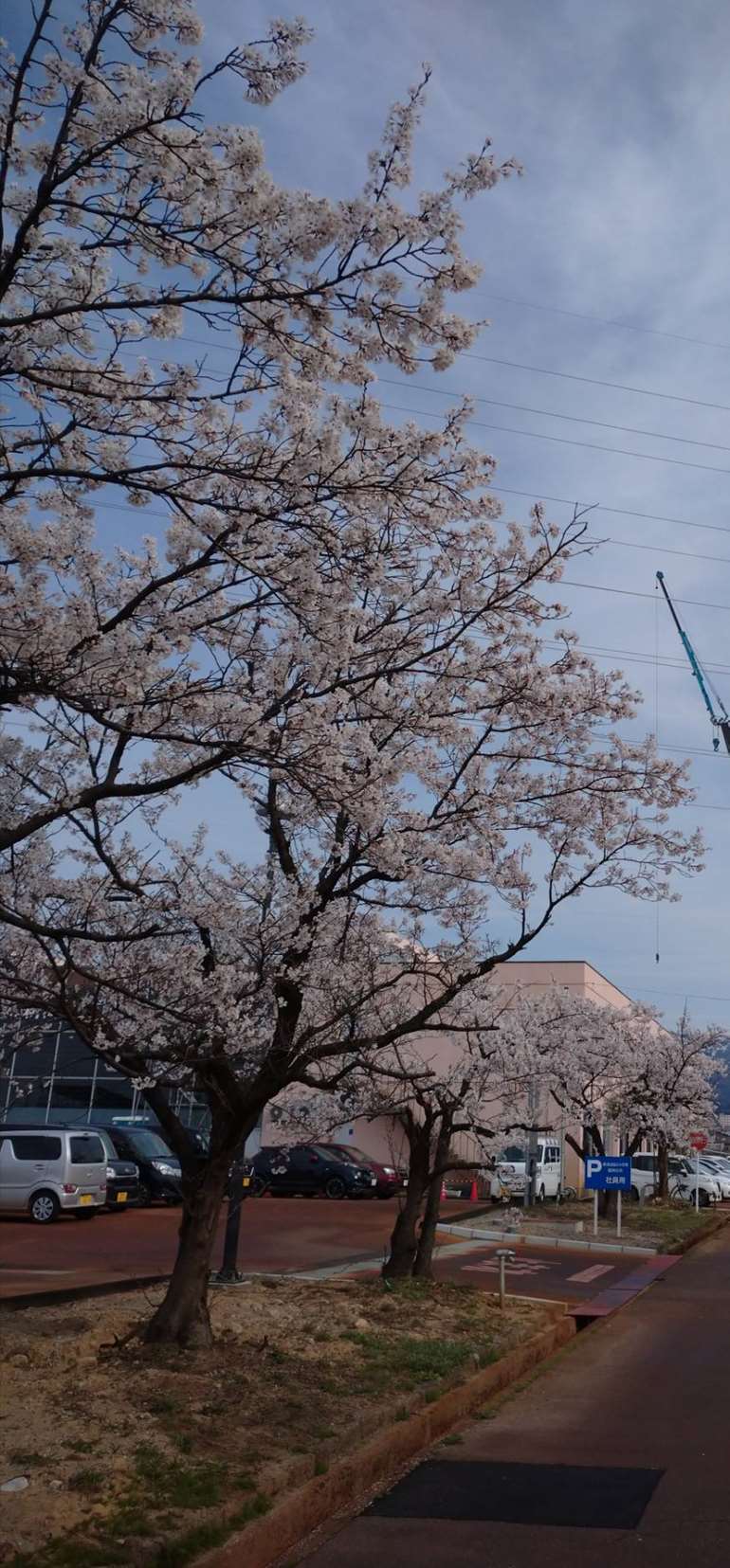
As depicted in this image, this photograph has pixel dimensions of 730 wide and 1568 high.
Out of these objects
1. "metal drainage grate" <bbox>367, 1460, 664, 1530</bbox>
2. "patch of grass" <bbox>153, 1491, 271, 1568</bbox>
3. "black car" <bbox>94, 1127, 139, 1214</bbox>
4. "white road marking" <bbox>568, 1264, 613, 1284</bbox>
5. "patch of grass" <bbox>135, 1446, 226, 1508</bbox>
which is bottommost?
"white road marking" <bbox>568, 1264, 613, 1284</bbox>

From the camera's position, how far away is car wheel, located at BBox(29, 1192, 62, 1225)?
2217 centimetres

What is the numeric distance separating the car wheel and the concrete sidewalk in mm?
13267

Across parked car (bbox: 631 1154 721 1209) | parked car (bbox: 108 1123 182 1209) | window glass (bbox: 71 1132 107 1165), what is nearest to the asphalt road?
window glass (bbox: 71 1132 107 1165)

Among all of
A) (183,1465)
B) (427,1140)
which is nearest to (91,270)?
(183,1465)

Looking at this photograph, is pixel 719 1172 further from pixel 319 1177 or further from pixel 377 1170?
pixel 319 1177

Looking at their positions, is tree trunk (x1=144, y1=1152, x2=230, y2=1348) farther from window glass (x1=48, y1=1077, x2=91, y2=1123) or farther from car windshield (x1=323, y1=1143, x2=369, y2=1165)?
window glass (x1=48, y1=1077, x2=91, y2=1123)

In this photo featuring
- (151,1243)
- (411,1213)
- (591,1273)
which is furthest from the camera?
(151,1243)

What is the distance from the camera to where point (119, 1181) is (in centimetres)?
2452

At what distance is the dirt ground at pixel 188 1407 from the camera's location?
5.34 metres

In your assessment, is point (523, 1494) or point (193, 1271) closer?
point (523, 1494)

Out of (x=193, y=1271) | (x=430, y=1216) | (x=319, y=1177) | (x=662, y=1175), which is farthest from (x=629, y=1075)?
(x=193, y=1271)

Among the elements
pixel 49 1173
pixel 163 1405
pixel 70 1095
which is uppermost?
pixel 70 1095

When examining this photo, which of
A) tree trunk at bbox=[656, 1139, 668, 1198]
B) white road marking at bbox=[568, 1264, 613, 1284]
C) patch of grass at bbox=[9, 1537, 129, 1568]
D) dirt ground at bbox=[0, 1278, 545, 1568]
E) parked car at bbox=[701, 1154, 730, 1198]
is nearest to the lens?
patch of grass at bbox=[9, 1537, 129, 1568]

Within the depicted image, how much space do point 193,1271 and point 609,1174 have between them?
16.1 meters
